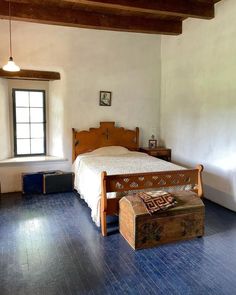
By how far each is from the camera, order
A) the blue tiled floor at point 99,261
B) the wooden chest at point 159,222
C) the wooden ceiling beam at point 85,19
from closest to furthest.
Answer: the blue tiled floor at point 99,261
the wooden chest at point 159,222
the wooden ceiling beam at point 85,19

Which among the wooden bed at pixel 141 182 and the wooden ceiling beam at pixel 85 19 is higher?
the wooden ceiling beam at pixel 85 19

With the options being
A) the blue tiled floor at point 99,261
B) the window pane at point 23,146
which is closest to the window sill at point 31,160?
the window pane at point 23,146

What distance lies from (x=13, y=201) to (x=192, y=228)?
282cm

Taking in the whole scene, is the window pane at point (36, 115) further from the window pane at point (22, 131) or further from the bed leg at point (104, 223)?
the bed leg at point (104, 223)

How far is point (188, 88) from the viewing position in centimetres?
482

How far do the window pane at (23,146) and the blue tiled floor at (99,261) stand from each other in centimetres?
169

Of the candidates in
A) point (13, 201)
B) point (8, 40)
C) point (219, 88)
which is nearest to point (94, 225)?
point (13, 201)

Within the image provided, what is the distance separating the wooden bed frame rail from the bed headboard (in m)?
2.01

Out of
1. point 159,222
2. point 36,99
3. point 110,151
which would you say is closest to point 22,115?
point 36,99

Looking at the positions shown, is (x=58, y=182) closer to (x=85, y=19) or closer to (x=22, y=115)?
(x=22, y=115)

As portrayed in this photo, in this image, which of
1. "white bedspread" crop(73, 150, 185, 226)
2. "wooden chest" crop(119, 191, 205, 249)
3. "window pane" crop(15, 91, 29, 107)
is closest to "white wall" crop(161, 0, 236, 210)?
"white bedspread" crop(73, 150, 185, 226)

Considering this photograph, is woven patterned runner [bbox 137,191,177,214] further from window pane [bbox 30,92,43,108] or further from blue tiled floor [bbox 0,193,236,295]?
window pane [bbox 30,92,43,108]

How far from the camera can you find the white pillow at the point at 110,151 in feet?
16.2

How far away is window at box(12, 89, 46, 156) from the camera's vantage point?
506 centimetres
